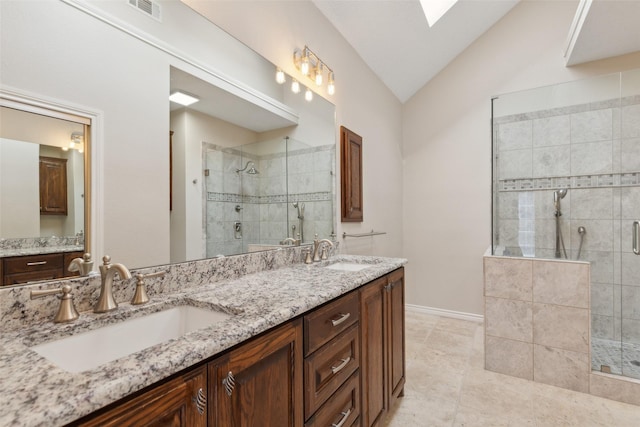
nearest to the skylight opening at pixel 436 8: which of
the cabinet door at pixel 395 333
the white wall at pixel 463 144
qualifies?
the white wall at pixel 463 144

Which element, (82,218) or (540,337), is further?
(540,337)

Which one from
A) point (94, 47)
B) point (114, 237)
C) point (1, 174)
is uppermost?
point (94, 47)

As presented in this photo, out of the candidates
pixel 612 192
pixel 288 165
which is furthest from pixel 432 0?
pixel 612 192

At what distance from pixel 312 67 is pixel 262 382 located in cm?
201

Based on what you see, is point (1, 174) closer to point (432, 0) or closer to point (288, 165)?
point (288, 165)

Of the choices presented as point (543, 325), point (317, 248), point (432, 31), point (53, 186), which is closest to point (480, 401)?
point (543, 325)

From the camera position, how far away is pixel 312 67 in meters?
2.14

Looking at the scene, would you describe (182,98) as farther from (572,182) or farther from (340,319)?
(572,182)

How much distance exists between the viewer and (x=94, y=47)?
3.25 ft

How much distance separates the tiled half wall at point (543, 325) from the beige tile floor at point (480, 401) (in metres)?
0.08

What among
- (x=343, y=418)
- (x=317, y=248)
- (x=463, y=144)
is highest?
(x=463, y=144)

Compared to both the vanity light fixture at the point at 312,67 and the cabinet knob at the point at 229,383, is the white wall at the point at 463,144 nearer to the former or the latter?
the vanity light fixture at the point at 312,67

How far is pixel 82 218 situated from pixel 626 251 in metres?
3.73

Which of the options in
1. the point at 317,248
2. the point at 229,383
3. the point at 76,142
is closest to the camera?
the point at 229,383
